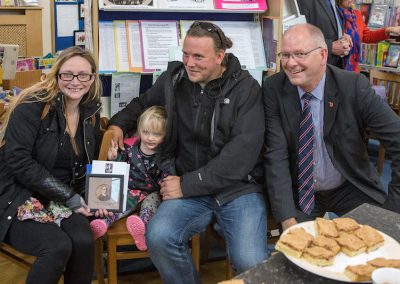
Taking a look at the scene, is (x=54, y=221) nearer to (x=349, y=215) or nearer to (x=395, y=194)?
(x=349, y=215)

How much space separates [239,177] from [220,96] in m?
0.38

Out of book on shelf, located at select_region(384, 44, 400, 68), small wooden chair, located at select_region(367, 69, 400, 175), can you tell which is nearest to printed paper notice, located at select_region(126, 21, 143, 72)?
small wooden chair, located at select_region(367, 69, 400, 175)

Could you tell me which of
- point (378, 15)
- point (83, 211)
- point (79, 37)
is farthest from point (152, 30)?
point (378, 15)

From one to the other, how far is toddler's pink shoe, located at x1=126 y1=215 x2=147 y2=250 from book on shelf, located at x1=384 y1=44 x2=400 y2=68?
13.9 ft

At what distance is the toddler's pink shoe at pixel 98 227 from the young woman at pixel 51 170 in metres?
0.04

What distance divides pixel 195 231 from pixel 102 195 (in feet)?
1.49

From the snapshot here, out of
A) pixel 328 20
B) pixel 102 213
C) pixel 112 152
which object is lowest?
pixel 102 213

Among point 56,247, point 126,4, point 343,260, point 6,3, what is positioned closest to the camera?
point 343,260

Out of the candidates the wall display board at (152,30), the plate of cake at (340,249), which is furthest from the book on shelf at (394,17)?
Answer: the plate of cake at (340,249)

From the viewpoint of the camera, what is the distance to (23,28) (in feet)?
20.2

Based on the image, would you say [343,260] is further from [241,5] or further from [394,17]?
[394,17]

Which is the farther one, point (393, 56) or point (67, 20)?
point (67, 20)

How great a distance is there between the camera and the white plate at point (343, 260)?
130 cm

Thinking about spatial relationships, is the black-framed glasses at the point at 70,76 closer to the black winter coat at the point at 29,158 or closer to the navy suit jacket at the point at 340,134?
the black winter coat at the point at 29,158
